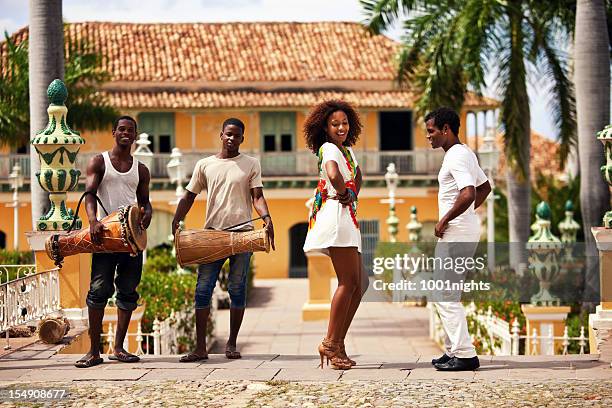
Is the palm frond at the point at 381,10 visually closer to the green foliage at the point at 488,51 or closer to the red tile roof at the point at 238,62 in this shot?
the green foliage at the point at 488,51

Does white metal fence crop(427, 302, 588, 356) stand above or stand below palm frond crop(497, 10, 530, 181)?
below

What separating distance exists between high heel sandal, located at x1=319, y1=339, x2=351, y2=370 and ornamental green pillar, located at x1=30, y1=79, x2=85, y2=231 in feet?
10.0

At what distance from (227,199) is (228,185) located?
4.4 inches

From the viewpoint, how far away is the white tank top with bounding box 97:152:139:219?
8.39m

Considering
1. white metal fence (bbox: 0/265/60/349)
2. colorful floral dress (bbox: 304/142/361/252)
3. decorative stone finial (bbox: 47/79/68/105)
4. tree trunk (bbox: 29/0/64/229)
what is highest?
tree trunk (bbox: 29/0/64/229)

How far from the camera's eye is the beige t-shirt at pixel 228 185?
843cm

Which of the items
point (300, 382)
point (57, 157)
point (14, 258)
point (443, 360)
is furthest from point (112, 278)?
point (14, 258)

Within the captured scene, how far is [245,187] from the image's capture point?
8.46 meters

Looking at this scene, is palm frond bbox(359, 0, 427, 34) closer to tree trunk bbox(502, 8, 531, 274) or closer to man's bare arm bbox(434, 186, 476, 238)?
tree trunk bbox(502, 8, 531, 274)

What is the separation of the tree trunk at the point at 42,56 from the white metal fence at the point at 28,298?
2687 mm

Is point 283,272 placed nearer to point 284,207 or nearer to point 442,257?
point 284,207

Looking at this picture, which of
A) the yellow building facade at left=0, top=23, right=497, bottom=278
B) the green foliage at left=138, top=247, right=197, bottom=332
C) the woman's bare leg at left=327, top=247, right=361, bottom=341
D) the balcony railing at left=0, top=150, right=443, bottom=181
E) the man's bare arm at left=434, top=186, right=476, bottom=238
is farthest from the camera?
the balcony railing at left=0, top=150, right=443, bottom=181

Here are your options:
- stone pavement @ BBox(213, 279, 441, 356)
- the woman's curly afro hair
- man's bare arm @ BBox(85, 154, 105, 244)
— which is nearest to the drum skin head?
man's bare arm @ BBox(85, 154, 105, 244)

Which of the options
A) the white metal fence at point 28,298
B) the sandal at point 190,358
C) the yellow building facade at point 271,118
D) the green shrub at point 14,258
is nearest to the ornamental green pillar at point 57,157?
the white metal fence at point 28,298
